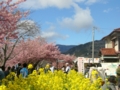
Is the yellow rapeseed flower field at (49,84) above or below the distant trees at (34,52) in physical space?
below

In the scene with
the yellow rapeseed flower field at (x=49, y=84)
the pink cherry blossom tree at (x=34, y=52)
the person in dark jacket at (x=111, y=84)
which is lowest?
the person in dark jacket at (x=111, y=84)

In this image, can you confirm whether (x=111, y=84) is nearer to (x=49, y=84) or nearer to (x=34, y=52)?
(x=49, y=84)

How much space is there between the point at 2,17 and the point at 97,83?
28.1 ft

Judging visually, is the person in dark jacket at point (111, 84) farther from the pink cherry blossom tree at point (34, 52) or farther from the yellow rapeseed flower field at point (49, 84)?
the pink cherry blossom tree at point (34, 52)

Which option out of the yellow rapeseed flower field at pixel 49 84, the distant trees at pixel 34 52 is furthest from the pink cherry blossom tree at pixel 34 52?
the yellow rapeseed flower field at pixel 49 84

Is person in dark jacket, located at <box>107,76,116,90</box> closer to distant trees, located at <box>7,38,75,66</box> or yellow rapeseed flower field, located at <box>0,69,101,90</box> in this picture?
yellow rapeseed flower field, located at <box>0,69,101,90</box>

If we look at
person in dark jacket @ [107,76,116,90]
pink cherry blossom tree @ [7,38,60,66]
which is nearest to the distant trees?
pink cherry blossom tree @ [7,38,60,66]

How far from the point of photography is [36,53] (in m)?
44.9

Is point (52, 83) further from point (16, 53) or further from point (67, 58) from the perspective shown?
point (67, 58)

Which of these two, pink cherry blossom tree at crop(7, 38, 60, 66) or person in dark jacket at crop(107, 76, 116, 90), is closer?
person in dark jacket at crop(107, 76, 116, 90)

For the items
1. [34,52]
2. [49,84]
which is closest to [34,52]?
[34,52]

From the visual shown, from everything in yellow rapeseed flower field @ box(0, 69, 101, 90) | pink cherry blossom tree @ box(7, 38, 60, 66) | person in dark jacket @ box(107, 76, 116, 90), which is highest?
pink cherry blossom tree @ box(7, 38, 60, 66)

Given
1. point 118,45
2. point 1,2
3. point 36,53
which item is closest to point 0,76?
point 1,2

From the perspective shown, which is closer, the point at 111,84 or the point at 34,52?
the point at 111,84
